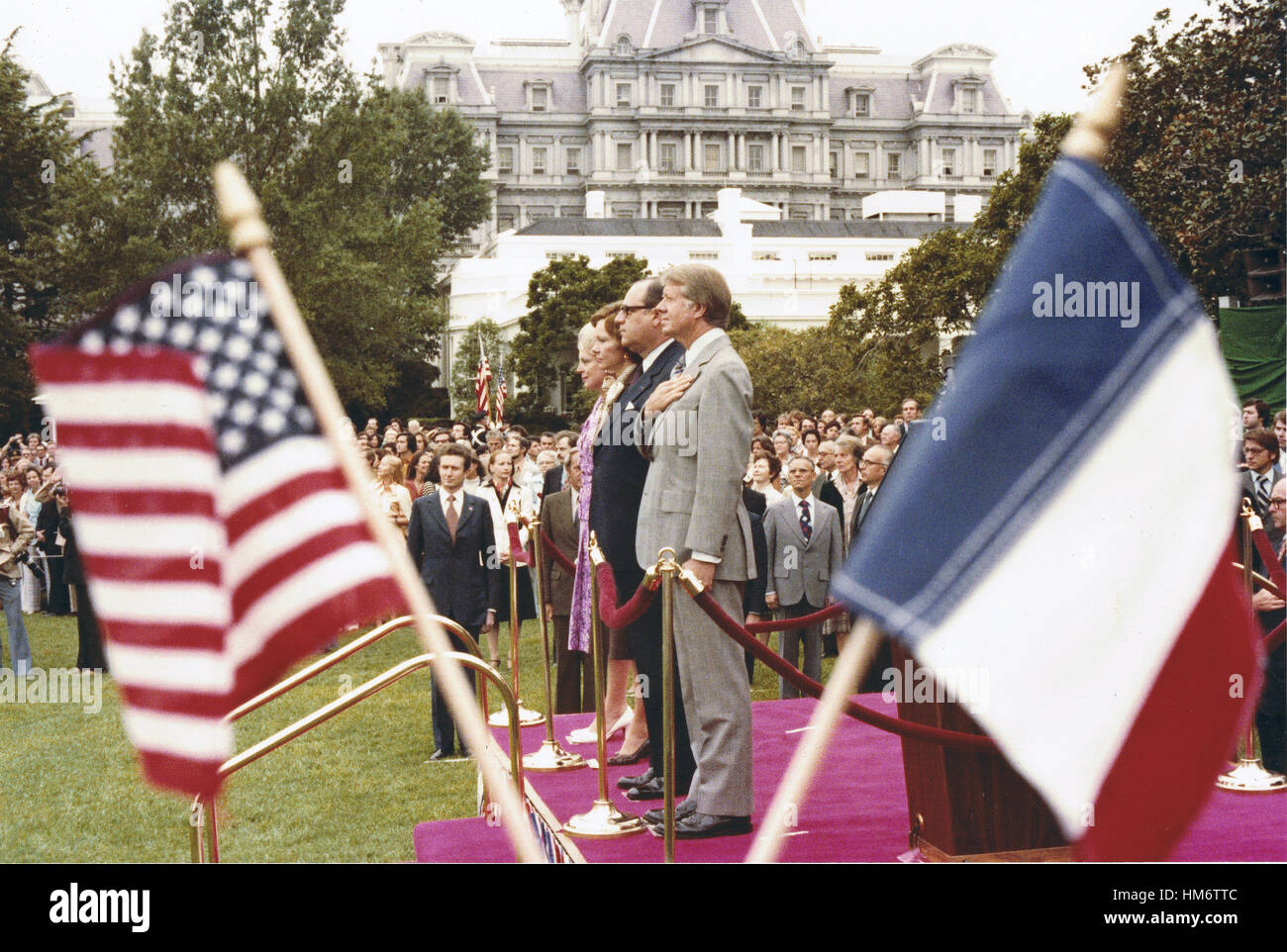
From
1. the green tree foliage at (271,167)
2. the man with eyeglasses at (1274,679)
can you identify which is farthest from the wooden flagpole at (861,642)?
the green tree foliage at (271,167)

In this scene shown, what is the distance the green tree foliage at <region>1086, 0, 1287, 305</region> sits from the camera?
9492 mm

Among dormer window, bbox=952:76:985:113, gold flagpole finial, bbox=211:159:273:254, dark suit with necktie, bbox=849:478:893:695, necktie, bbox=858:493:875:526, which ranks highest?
dormer window, bbox=952:76:985:113

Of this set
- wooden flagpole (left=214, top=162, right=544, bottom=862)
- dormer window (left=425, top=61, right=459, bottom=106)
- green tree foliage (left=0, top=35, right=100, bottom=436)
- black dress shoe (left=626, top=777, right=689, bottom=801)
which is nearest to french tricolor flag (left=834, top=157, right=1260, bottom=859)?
wooden flagpole (left=214, top=162, right=544, bottom=862)

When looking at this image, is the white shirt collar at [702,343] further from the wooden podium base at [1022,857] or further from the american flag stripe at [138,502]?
the american flag stripe at [138,502]

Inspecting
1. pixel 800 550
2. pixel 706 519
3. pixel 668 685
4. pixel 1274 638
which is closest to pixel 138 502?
pixel 668 685

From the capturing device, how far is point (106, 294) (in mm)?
12969

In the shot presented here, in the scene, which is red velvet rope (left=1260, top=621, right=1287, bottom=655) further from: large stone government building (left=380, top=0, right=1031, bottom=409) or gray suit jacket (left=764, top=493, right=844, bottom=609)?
large stone government building (left=380, top=0, right=1031, bottom=409)

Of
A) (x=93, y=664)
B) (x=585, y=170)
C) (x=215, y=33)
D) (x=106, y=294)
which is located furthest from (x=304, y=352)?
(x=585, y=170)

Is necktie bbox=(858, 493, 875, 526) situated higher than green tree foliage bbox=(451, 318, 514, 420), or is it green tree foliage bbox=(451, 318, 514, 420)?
green tree foliage bbox=(451, 318, 514, 420)

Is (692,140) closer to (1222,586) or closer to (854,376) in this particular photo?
(854,376)

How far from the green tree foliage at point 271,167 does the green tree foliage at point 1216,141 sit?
7.73m

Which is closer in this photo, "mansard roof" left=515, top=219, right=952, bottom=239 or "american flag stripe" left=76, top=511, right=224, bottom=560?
"american flag stripe" left=76, top=511, right=224, bottom=560

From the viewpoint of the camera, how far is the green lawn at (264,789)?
625cm

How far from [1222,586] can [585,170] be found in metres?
79.2
